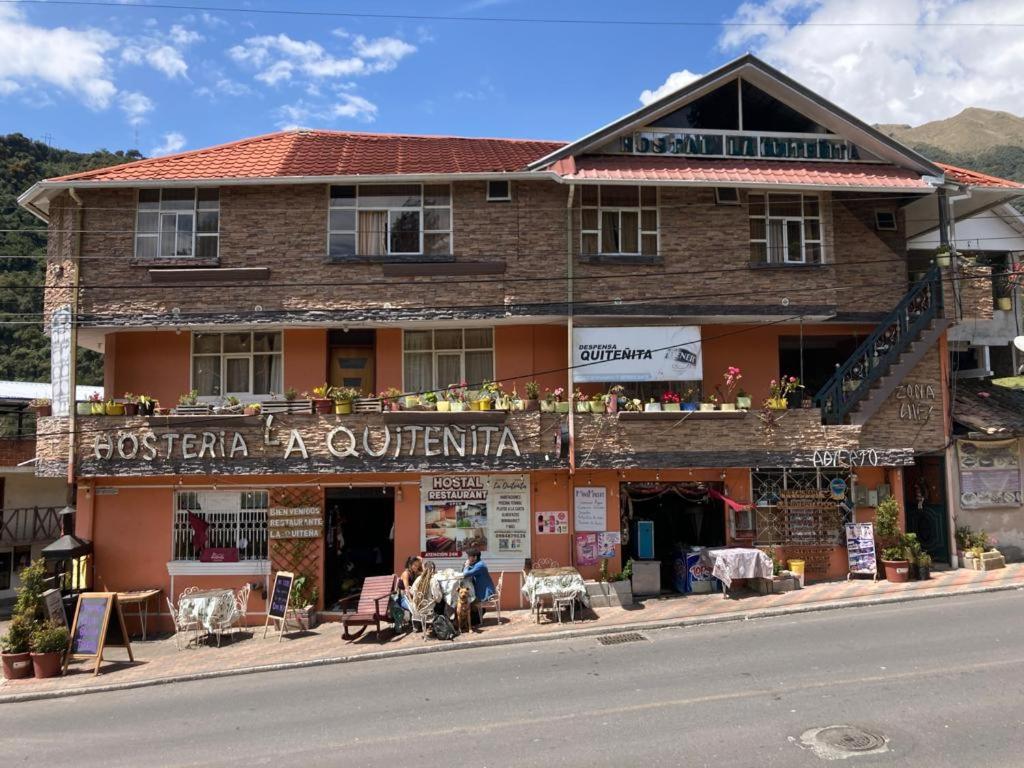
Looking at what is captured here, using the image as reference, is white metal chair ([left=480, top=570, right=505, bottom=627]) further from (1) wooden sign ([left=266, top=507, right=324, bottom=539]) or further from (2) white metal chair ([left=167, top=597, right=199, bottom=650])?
(2) white metal chair ([left=167, top=597, right=199, bottom=650])

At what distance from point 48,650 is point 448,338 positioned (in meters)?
9.39

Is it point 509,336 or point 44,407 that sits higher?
point 509,336

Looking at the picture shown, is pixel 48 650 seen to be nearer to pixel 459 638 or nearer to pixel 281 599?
pixel 281 599

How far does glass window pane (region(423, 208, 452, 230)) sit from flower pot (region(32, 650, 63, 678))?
1054cm

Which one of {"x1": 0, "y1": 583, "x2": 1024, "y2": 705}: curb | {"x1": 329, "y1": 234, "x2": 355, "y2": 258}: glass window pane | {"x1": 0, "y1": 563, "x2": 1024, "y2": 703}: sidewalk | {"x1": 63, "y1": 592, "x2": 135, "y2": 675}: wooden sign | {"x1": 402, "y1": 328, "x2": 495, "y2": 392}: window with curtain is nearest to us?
{"x1": 0, "y1": 583, "x2": 1024, "y2": 705}: curb

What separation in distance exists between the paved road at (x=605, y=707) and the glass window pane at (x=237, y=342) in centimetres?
766

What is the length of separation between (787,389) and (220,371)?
40.9 ft

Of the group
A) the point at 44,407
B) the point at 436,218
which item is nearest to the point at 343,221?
the point at 436,218

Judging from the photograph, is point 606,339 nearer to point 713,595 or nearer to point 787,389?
point 787,389

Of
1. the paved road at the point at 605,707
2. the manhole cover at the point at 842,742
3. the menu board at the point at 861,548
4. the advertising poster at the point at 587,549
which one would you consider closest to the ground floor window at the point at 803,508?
the menu board at the point at 861,548

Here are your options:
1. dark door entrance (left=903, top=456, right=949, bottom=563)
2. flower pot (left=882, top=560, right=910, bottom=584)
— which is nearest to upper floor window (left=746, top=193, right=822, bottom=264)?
dark door entrance (left=903, top=456, right=949, bottom=563)

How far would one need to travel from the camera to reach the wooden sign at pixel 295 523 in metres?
15.1

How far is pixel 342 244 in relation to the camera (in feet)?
52.3

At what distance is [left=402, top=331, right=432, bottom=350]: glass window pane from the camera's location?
16.6 metres
